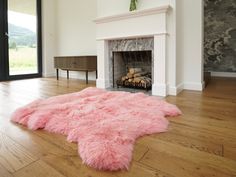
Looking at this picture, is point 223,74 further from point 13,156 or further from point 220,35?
point 13,156

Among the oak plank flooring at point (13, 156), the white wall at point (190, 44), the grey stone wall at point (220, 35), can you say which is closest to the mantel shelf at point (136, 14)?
the white wall at point (190, 44)

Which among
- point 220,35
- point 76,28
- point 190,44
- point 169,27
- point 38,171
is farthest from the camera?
point 220,35

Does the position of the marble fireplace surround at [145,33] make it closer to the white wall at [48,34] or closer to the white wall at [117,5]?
the white wall at [117,5]

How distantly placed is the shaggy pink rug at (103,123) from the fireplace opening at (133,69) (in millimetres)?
875

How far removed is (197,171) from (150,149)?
29 cm

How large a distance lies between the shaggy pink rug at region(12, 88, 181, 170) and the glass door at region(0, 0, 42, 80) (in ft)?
9.79

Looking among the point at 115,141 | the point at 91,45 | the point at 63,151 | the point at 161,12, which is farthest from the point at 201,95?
the point at 91,45

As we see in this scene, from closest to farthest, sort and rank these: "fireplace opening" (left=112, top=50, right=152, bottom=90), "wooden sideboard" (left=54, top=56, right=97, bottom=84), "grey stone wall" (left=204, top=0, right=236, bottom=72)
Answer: "fireplace opening" (left=112, top=50, right=152, bottom=90)
"wooden sideboard" (left=54, top=56, right=97, bottom=84)
"grey stone wall" (left=204, top=0, right=236, bottom=72)

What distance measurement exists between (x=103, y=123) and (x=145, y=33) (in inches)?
69.2

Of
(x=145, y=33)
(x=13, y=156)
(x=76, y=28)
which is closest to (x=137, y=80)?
(x=145, y=33)

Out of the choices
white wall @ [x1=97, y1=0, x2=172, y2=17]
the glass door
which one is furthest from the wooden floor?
the glass door

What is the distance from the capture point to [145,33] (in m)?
2.77

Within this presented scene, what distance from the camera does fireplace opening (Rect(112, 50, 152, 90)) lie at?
3.04 meters

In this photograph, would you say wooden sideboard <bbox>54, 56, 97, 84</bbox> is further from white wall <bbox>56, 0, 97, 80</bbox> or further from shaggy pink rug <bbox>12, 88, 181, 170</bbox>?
shaggy pink rug <bbox>12, 88, 181, 170</bbox>
